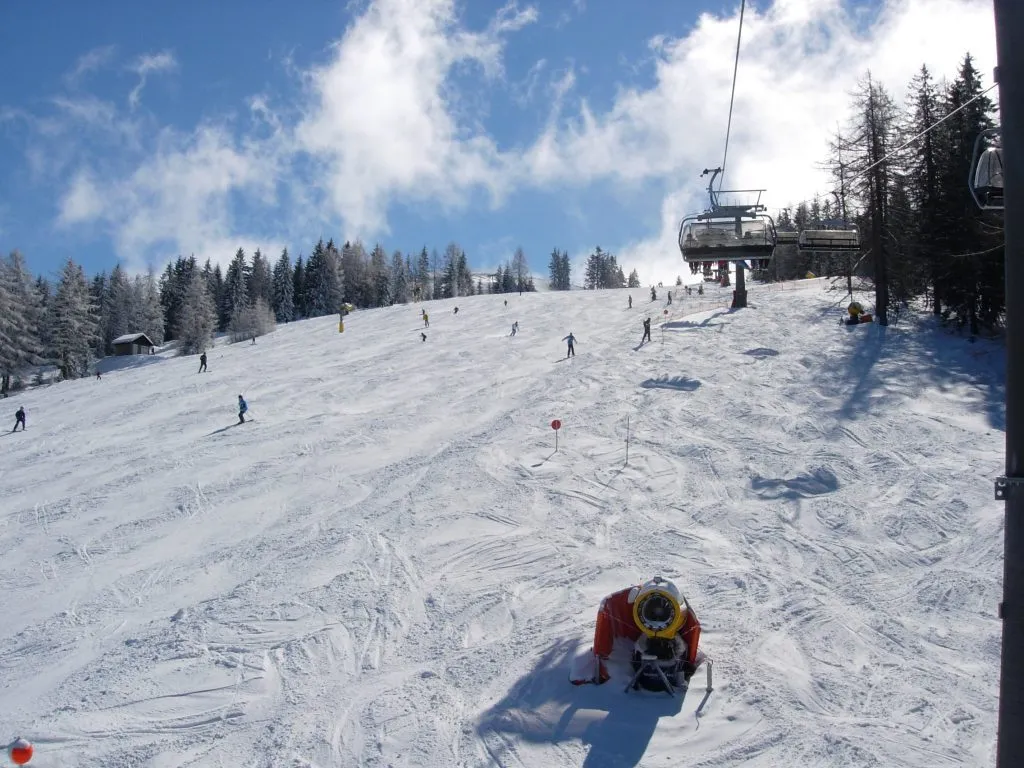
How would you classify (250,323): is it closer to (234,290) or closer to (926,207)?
(234,290)

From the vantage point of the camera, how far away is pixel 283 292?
333 ft

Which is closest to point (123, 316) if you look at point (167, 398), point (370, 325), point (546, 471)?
point (370, 325)

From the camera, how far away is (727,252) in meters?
23.8

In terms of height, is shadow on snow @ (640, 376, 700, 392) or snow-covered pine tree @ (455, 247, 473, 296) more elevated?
snow-covered pine tree @ (455, 247, 473, 296)

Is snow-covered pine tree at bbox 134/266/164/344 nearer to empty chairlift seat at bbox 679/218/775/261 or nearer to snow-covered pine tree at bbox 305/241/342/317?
snow-covered pine tree at bbox 305/241/342/317

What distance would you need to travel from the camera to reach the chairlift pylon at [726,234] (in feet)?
77.7

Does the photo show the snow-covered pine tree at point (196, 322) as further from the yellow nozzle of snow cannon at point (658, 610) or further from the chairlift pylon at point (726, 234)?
the yellow nozzle of snow cannon at point (658, 610)

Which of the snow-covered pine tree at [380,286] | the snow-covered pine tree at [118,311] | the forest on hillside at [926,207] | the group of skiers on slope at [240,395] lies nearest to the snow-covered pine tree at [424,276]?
the snow-covered pine tree at [380,286]

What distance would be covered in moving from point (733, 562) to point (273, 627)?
831cm

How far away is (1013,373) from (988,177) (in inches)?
66.4

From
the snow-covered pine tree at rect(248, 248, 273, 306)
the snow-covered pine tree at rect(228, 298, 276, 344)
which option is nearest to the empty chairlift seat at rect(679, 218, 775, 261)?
the snow-covered pine tree at rect(228, 298, 276, 344)

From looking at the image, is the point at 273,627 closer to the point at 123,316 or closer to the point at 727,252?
the point at 727,252

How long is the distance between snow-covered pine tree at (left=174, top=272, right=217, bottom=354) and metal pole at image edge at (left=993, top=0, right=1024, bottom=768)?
7569cm

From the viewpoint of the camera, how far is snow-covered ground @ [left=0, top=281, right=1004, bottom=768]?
28.5 ft
